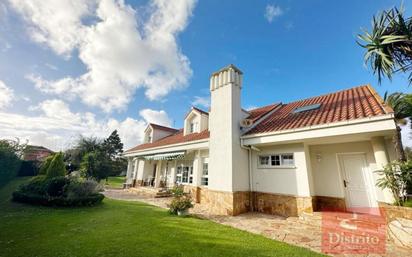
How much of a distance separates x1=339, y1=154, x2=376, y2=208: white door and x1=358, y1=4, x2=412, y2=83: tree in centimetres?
611

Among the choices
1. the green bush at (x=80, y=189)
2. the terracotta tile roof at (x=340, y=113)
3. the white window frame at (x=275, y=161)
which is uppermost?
the terracotta tile roof at (x=340, y=113)

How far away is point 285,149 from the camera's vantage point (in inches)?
566

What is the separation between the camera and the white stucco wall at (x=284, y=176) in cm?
1309

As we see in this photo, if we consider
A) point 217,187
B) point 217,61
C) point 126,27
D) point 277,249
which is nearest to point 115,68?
point 126,27

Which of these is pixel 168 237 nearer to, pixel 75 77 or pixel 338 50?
pixel 75 77

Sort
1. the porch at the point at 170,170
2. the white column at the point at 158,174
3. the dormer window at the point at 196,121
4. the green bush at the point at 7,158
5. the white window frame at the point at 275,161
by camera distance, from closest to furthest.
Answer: the white window frame at the point at 275,161, the porch at the point at 170,170, the green bush at the point at 7,158, the dormer window at the point at 196,121, the white column at the point at 158,174

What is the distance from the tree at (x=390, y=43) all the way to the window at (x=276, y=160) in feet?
24.5

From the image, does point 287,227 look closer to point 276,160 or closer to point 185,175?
point 276,160

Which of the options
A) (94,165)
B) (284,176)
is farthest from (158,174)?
(94,165)

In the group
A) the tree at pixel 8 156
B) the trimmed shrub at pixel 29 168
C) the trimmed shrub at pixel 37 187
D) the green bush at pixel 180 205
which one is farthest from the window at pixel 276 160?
the trimmed shrub at pixel 29 168

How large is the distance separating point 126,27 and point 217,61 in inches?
391

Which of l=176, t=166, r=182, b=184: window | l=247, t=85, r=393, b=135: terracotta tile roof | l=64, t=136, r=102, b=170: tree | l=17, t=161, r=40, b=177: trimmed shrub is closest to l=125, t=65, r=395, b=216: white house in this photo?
l=247, t=85, r=393, b=135: terracotta tile roof

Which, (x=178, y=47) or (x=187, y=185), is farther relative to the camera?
(x=187, y=185)

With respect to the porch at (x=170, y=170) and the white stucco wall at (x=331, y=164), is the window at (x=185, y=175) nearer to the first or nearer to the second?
the porch at (x=170, y=170)
